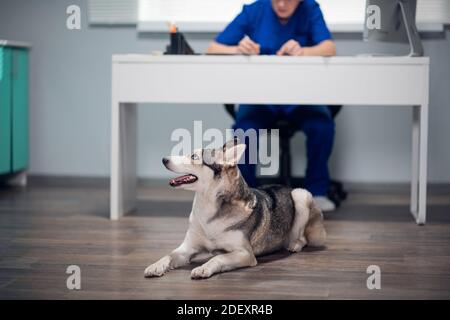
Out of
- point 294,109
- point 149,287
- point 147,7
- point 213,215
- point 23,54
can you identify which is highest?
point 147,7

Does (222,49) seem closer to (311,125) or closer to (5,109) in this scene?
(311,125)

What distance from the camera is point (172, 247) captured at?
9.52 ft

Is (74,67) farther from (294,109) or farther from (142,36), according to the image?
(294,109)

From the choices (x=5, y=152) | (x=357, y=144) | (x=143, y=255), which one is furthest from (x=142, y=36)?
(x=143, y=255)

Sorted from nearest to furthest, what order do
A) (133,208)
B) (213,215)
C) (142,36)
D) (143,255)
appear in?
(213,215) < (143,255) < (133,208) < (142,36)

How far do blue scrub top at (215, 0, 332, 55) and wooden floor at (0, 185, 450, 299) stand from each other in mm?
887

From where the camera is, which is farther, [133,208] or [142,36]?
[142,36]

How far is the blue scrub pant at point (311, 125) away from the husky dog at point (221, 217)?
1.14 metres

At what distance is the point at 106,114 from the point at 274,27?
4.67ft

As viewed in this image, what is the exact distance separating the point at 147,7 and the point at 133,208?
4.84 feet

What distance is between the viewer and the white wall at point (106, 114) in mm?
4676

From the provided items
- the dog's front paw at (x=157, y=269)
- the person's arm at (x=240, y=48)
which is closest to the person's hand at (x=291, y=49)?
the person's arm at (x=240, y=48)

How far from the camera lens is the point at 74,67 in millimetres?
4812

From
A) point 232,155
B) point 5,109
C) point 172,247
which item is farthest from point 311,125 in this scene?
point 5,109
